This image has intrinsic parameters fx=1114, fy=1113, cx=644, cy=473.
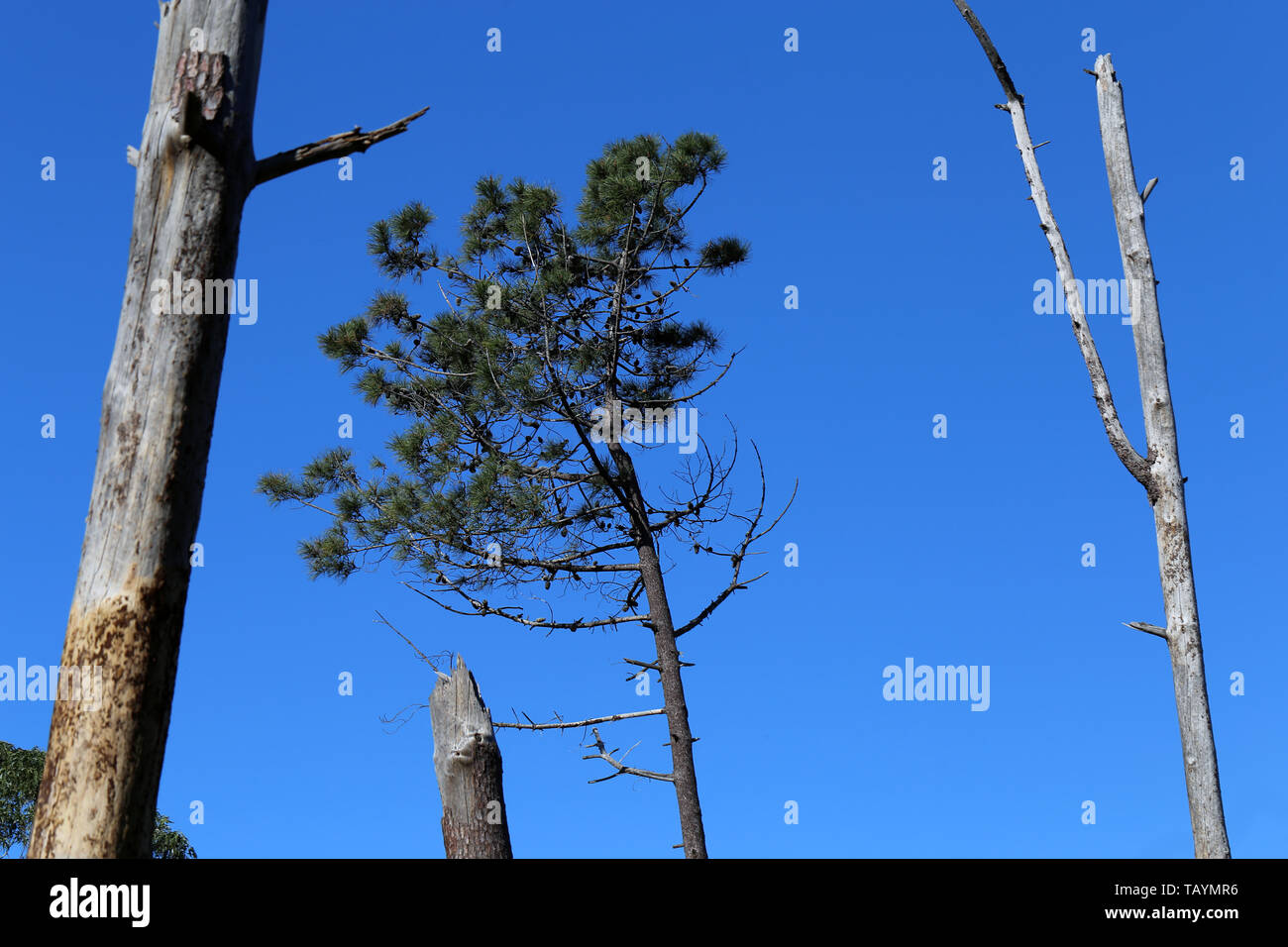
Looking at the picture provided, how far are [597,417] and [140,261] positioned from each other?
5705 mm

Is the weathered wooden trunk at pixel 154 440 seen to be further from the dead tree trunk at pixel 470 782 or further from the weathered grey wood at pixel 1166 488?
the weathered grey wood at pixel 1166 488

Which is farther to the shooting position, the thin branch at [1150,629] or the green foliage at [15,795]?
the green foliage at [15,795]

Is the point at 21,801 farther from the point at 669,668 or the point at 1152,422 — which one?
the point at 1152,422

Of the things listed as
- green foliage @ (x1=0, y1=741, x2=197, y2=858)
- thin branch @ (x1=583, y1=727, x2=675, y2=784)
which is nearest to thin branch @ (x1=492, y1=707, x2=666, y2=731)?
thin branch @ (x1=583, y1=727, x2=675, y2=784)

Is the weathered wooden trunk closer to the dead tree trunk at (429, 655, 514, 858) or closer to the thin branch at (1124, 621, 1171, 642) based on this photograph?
the dead tree trunk at (429, 655, 514, 858)

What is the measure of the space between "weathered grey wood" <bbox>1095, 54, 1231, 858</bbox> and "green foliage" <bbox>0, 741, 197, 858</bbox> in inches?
630

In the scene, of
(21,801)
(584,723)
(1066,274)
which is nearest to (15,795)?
(21,801)

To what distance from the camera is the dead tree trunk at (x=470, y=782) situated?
619 cm

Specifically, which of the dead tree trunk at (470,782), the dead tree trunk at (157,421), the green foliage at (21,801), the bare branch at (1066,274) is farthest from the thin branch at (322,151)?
the green foliage at (21,801)

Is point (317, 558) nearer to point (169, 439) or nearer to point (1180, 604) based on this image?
point (169, 439)

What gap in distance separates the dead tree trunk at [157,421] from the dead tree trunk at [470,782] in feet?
7.16

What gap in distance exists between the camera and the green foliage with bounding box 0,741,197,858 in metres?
18.1

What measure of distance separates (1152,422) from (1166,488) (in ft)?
1.56

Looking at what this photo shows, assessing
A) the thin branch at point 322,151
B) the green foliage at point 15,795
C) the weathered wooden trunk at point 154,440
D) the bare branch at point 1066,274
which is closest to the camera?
the weathered wooden trunk at point 154,440
